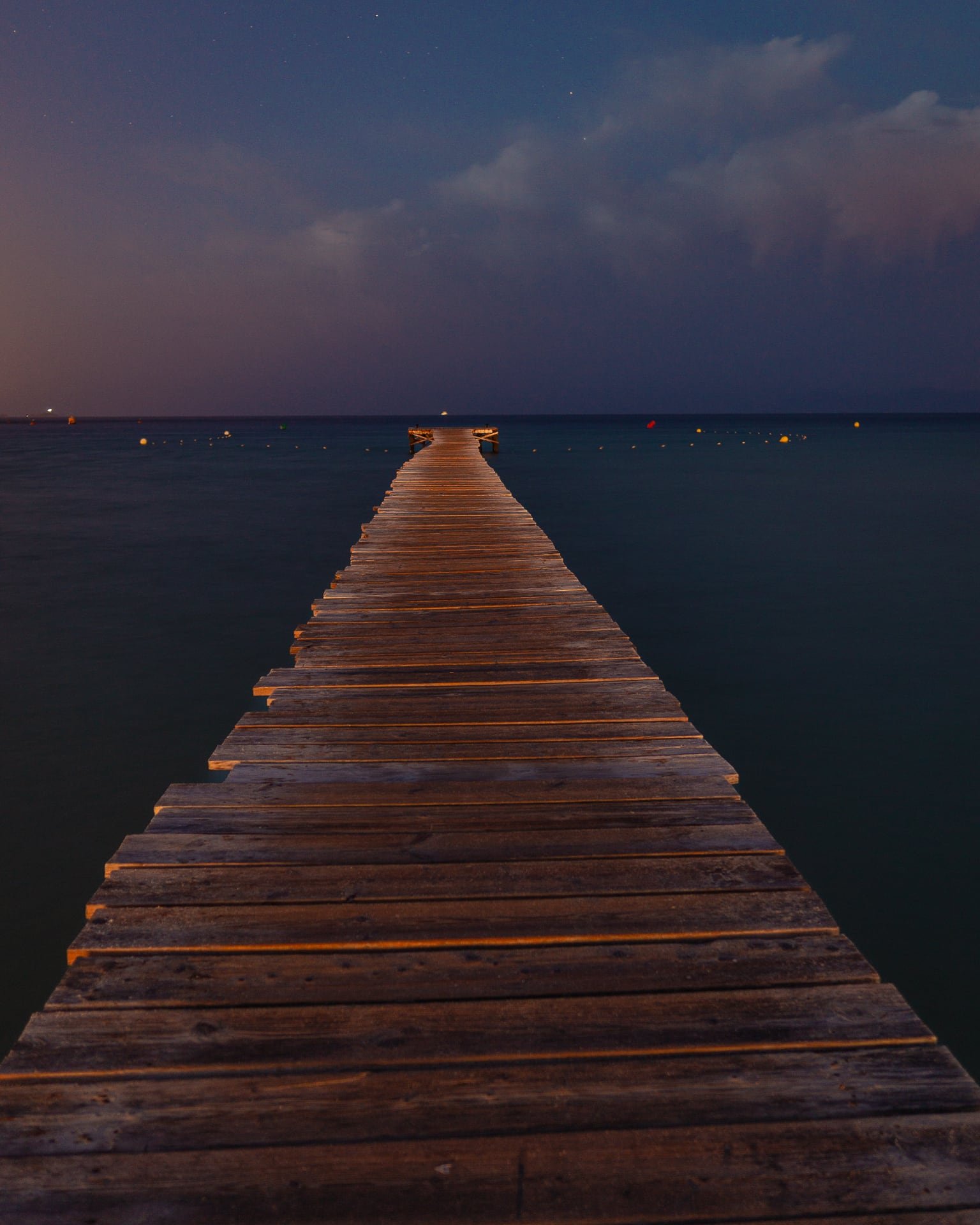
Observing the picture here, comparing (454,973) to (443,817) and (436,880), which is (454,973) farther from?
(443,817)

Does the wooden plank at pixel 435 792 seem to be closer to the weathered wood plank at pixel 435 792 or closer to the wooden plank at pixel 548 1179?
the weathered wood plank at pixel 435 792

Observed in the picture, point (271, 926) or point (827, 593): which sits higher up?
point (271, 926)

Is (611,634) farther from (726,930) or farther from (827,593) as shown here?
(827,593)

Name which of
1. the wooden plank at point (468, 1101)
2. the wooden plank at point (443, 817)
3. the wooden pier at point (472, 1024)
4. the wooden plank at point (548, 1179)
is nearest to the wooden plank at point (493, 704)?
the wooden pier at point (472, 1024)

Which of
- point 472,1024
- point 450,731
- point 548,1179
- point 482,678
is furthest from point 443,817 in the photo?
point 482,678

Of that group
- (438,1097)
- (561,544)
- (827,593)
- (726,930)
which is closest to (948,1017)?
(726,930)

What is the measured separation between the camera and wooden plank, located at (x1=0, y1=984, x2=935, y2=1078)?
6.82 feet

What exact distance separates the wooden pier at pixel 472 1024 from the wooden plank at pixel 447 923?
0.01 metres

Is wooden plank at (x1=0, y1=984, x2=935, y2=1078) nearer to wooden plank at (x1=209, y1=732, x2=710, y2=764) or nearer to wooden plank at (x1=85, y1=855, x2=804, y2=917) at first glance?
wooden plank at (x1=85, y1=855, x2=804, y2=917)

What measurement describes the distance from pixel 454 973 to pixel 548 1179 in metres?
0.70

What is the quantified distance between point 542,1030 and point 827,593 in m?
14.5

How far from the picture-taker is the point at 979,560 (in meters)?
17.9

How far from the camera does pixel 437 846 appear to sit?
309cm

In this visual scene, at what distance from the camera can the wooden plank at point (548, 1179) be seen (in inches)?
67.2
